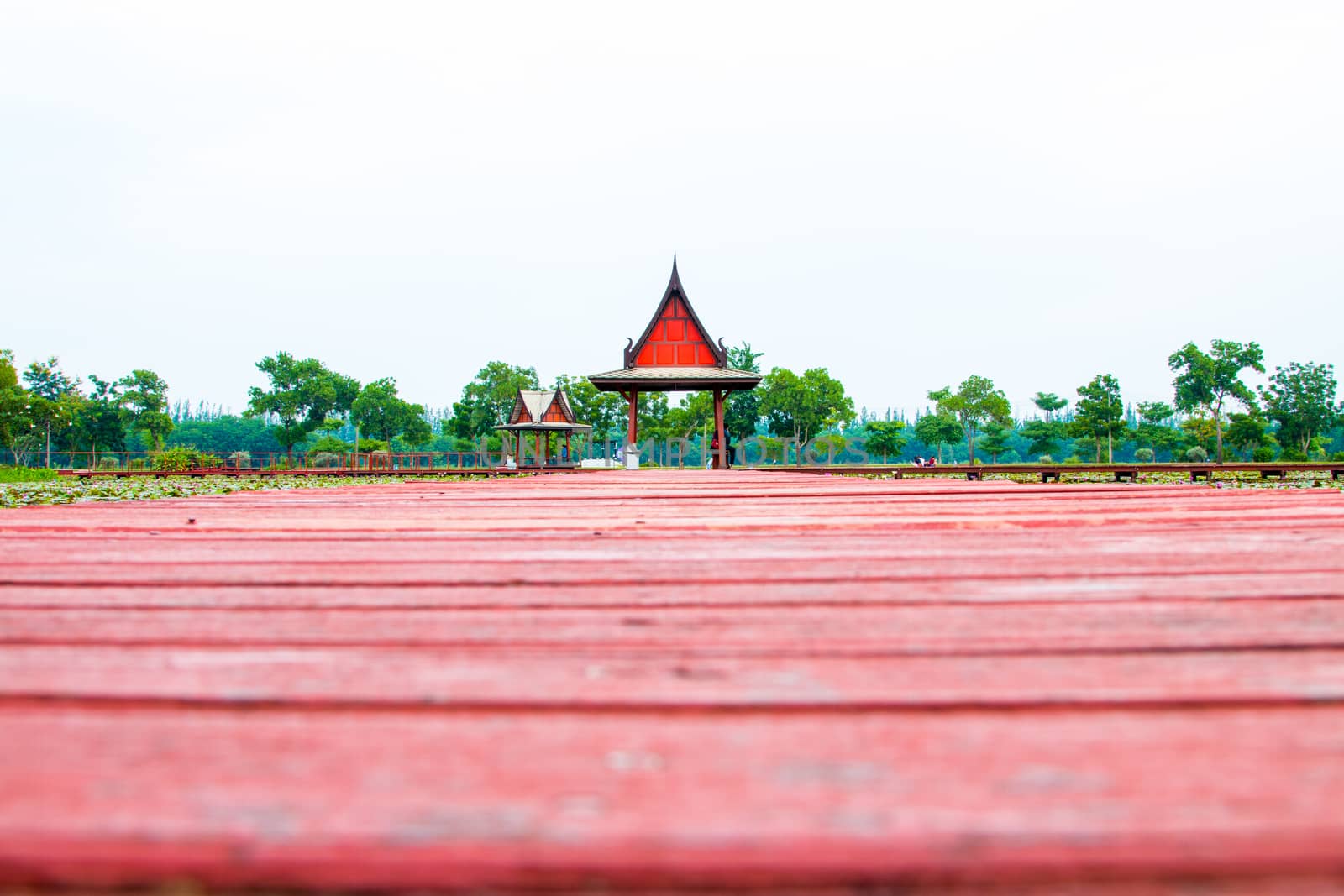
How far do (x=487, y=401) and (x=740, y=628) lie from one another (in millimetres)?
55519

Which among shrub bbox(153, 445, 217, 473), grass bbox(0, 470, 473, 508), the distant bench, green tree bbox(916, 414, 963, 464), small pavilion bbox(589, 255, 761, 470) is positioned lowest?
the distant bench

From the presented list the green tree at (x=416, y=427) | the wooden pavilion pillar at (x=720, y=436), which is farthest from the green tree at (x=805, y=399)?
the wooden pavilion pillar at (x=720, y=436)

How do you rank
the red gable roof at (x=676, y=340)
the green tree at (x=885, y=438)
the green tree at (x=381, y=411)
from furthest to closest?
the green tree at (x=381, y=411) < the green tree at (x=885, y=438) < the red gable roof at (x=676, y=340)

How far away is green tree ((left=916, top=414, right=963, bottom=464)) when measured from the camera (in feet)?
206

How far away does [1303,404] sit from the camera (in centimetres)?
5153

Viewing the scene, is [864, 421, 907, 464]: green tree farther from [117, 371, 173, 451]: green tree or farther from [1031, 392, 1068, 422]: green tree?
[117, 371, 173, 451]: green tree

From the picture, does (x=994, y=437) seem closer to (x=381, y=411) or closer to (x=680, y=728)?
(x=381, y=411)

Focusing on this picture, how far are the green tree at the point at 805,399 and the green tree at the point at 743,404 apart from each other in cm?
59

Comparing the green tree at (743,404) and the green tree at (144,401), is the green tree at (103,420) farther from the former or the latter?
the green tree at (743,404)

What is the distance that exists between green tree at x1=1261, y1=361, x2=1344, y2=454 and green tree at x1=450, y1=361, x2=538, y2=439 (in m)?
49.3

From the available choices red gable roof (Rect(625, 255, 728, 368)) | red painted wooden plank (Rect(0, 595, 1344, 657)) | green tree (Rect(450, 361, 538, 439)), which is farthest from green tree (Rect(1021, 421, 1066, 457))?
red painted wooden plank (Rect(0, 595, 1344, 657))

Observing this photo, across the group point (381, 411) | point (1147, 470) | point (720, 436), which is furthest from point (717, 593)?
point (381, 411)

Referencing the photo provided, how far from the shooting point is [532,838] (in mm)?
622

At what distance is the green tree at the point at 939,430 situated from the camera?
62.8 meters
